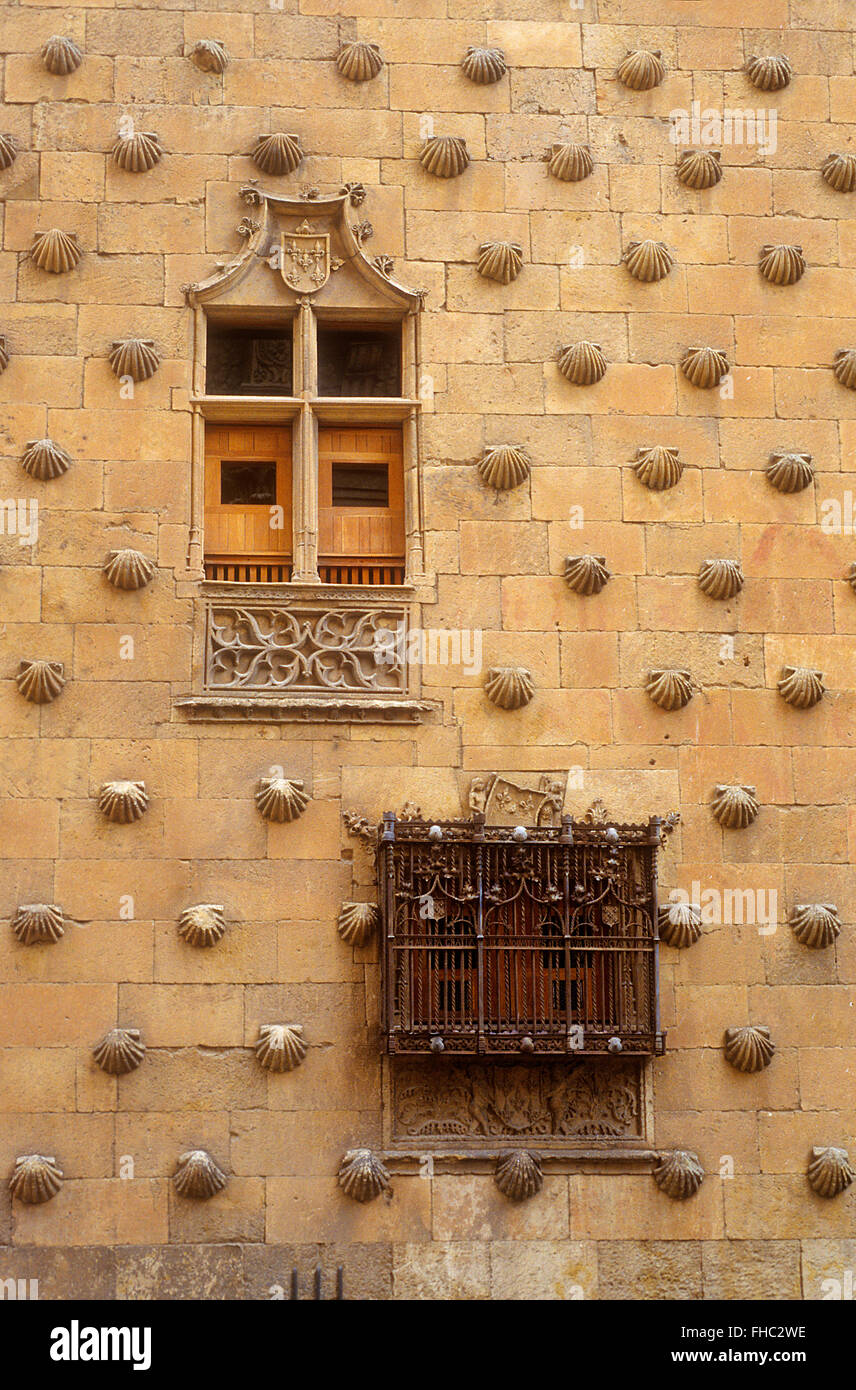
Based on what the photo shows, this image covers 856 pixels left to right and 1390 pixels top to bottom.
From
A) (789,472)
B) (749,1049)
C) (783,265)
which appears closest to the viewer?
(749,1049)

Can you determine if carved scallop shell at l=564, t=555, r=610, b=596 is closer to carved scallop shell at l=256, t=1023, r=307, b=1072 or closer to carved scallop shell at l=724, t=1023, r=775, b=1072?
carved scallop shell at l=724, t=1023, r=775, b=1072

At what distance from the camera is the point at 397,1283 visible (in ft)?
36.6

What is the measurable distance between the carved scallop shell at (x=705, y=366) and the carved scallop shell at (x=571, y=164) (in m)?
1.39

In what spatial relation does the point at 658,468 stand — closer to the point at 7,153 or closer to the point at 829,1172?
the point at 829,1172

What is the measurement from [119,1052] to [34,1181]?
820 mm

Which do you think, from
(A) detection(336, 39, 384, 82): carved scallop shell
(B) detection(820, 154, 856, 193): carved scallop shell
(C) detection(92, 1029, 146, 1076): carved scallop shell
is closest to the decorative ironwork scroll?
(C) detection(92, 1029, 146, 1076): carved scallop shell

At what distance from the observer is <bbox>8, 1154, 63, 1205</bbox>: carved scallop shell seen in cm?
1106

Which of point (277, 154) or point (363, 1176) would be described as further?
point (277, 154)

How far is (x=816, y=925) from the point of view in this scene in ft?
38.4

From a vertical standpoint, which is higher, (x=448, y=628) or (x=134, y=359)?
(x=134, y=359)

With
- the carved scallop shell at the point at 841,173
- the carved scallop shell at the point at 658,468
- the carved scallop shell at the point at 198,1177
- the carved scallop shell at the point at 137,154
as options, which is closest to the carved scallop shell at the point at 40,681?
the carved scallop shell at the point at 198,1177

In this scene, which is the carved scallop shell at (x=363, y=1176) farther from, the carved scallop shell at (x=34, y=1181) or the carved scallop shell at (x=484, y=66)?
the carved scallop shell at (x=484, y=66)

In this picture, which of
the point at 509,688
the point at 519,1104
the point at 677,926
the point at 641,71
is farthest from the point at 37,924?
the point at 641,71

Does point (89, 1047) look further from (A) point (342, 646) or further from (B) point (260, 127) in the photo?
(B) point (260, 127)
